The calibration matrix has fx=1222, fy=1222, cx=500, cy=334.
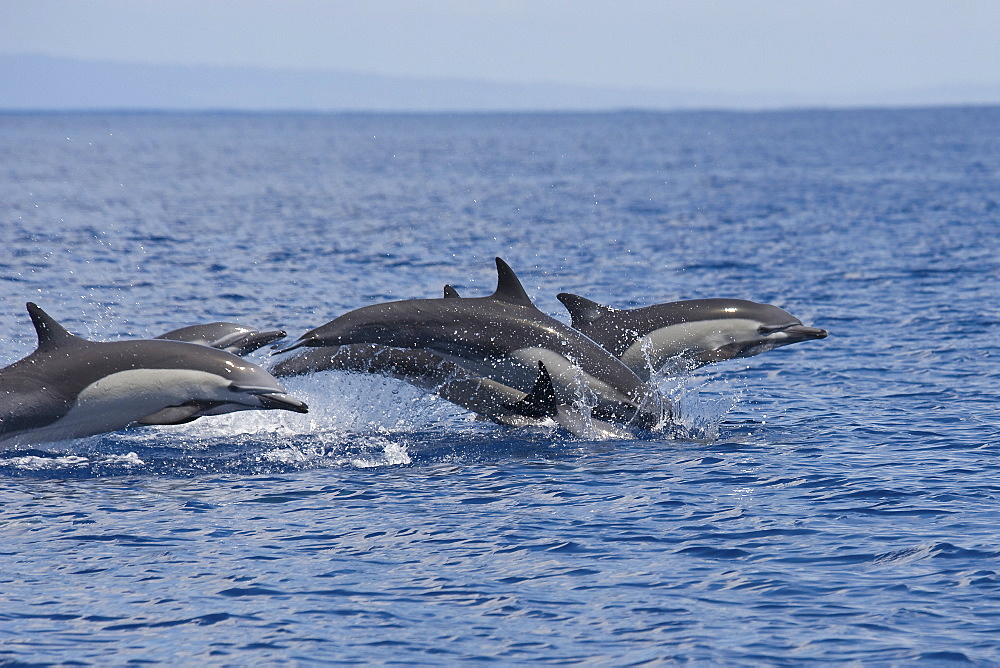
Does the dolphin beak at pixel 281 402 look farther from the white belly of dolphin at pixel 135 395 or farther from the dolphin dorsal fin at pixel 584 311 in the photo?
the dolphin dorsal fin at pixel 584 311

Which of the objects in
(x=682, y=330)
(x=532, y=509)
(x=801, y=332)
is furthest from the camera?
(x=801, y=332)

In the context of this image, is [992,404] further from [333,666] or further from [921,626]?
[333,666]

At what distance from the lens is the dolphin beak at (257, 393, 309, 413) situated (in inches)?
475

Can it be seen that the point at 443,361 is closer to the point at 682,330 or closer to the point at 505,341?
the point at 505,341

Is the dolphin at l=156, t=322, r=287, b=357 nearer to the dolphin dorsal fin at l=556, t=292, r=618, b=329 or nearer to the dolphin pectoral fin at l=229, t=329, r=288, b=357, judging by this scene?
the dolphin pectoral fin at l=229, t=329, r=288, b=357

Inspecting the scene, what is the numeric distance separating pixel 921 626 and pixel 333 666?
151 inches

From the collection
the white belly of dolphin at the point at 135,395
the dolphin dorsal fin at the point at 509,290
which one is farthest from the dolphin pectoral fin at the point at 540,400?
the white belly of dolphin at the point at 135,395

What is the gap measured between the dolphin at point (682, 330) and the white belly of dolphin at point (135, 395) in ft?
14.1

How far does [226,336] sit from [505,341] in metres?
3.34

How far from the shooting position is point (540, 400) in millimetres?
13156

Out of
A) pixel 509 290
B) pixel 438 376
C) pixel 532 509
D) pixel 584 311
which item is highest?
pixel 509 290

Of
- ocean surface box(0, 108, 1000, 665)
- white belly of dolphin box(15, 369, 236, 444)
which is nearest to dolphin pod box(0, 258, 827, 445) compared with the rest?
white belly of dolphin box(15, 369, 236, 444)

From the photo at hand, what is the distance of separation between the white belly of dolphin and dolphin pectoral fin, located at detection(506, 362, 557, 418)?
3.15 meters

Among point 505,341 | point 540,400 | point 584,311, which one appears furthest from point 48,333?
point 584,311
